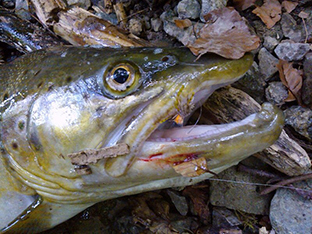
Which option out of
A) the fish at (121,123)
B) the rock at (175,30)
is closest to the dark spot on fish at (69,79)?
the fish at (121,123)

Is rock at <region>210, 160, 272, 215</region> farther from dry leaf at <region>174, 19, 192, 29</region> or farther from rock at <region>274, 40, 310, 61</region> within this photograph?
dry leaf at <region>174, 19, 192, 29</region>

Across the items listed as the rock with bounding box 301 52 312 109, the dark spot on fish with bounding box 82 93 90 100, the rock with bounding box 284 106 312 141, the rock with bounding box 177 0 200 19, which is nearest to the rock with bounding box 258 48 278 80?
the rock with bounding box 301 52 312 109

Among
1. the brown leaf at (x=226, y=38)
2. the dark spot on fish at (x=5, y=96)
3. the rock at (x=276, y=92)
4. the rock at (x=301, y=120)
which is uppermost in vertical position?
the dark spot on fish at (x=5, y=96)

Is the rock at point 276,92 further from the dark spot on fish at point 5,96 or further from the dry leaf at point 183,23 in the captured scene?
the dark spot on fish at point 5,96

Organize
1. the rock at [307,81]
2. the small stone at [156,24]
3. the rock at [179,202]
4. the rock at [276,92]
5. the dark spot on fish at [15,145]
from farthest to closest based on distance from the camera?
the small stone at [156,24]
the rock at [179,202]
the rock at [276,92]
the rock at [307,81]
the dark spot on fish at [15,145]

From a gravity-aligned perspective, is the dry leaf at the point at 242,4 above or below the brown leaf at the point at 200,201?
above

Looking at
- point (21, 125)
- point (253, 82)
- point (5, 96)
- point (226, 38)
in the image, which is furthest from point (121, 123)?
point (253, 82)

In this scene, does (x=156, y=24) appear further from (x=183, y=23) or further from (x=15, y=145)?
(x=15, y=145)
